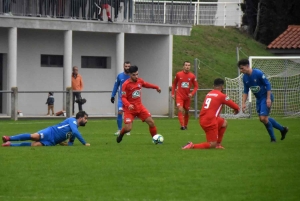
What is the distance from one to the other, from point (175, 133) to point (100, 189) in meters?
11.7

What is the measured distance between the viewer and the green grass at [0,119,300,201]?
32.3 ft

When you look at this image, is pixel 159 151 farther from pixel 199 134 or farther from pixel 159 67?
pixel 159 67

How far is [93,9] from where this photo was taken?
3369 centimetres

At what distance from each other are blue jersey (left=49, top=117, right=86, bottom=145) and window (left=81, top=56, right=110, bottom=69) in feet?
62.7

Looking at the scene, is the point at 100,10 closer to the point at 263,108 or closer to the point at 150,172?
the point at 263,108

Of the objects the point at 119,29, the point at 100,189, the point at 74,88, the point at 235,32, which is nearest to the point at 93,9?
the point at 119,29

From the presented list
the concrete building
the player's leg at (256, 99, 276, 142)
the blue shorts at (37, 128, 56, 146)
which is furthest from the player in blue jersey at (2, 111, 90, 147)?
the concrete building

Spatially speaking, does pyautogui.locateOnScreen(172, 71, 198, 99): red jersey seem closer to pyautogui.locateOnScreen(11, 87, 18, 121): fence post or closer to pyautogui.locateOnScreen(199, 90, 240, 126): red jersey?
pyautogui.locateOnScreen(11, 87, 18, 121): fence post

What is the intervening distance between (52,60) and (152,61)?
4741 millimetres

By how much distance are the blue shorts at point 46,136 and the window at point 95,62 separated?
62.8 ft

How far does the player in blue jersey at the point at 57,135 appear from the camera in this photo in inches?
629

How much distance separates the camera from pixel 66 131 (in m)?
16.2

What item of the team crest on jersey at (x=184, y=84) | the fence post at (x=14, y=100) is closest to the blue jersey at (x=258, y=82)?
the team crest on jersey at (x=184, y=84)

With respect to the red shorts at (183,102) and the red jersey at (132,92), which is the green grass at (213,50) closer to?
the red shorts at (183,102)
